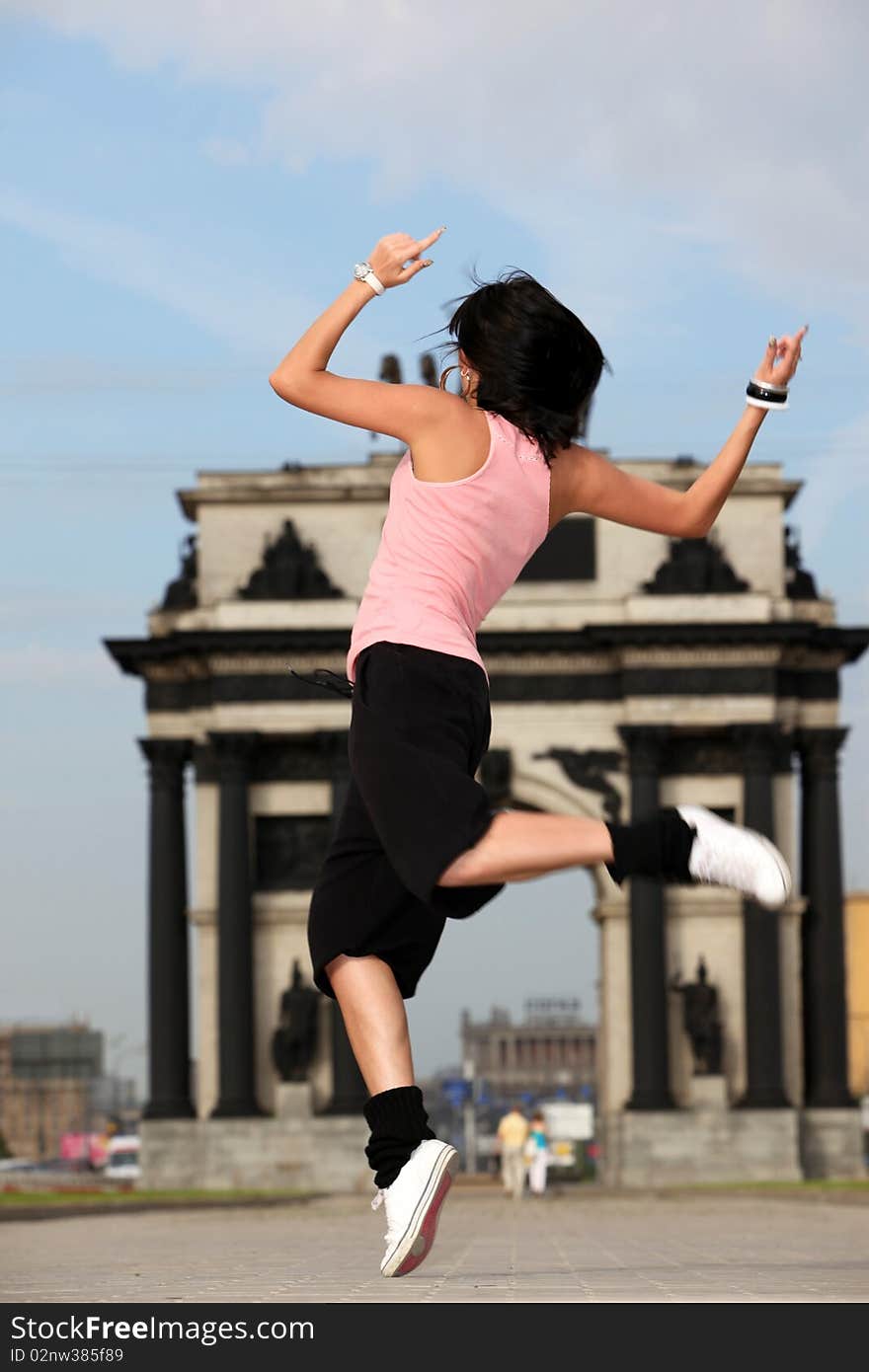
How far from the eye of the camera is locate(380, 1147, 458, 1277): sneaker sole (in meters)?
6.81

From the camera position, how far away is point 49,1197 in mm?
42125

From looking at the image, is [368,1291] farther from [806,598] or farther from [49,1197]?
[806,598]

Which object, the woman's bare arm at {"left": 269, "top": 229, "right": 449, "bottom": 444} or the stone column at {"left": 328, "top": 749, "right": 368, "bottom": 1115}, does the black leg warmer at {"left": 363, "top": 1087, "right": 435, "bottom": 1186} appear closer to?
the woman's bare arm at {"left": 269, "top": 229, "right": 449, "bottom": 444}

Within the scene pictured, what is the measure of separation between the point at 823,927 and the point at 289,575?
39.5ft

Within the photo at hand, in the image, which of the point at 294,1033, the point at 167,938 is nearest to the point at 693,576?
the point at 294,1033

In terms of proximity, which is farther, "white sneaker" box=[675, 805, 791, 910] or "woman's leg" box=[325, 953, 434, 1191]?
"woman's leg" box=[325, 953, 434, 1191]

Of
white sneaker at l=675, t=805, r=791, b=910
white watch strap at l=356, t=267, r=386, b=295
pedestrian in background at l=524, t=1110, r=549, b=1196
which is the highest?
white watch strap at l=356, t=267, r=386, b=295

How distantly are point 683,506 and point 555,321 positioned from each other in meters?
0.70

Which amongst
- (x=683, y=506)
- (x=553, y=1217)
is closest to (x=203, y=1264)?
(x=683, y=506)

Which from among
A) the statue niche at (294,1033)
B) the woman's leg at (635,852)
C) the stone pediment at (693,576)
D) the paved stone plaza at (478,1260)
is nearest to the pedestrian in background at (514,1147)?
the statue niche at (294,1033)

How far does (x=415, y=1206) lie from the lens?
682 centimetres

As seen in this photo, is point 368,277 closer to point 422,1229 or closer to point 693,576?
point 422,1229

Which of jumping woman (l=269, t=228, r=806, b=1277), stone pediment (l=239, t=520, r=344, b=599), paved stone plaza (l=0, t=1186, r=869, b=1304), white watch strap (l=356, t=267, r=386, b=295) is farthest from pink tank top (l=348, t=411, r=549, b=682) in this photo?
stone pediment (l=239, t=520, r=344, b=599)

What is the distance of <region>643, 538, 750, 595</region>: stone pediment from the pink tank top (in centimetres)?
4067
